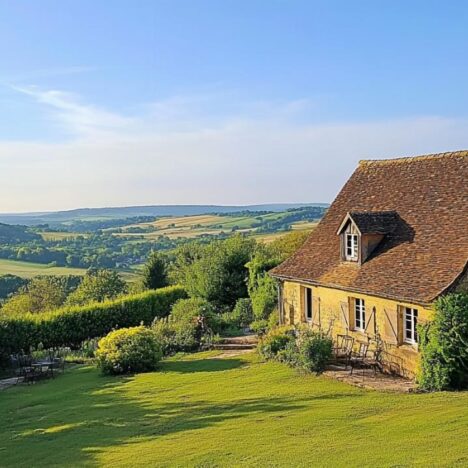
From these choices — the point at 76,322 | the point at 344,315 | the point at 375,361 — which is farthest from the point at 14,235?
the point at 375,361

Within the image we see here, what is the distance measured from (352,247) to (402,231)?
2.06m

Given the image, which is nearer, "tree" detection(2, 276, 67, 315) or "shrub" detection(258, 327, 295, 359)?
"shrub" detection(258, 327, 295, 359)

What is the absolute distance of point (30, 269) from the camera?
283ft

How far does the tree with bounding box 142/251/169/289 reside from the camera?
4950 cm

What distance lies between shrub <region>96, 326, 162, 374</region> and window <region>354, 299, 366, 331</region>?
8.02m

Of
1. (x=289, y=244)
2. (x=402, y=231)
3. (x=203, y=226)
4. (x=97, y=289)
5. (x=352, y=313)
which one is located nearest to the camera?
(x=402, y=231)

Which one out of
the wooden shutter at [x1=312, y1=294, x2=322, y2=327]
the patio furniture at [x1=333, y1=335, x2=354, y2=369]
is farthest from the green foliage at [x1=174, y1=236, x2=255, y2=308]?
the patio furniture at [x1=333, y1=335, x2=354, y2=369]

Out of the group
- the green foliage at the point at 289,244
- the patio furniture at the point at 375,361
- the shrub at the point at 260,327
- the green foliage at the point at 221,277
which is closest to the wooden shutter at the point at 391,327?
the patio furniture at the point at 375,361

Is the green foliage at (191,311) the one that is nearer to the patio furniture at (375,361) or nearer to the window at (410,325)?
the patio furniture at (375,361)

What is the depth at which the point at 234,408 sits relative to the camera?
1531cm

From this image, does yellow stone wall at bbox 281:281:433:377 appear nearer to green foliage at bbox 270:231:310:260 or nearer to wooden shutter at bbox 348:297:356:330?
wooden shutter at bbox 348:297:356:330

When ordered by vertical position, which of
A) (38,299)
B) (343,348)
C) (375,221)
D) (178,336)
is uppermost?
(375,221)

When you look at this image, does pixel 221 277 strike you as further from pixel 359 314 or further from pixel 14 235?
pixel 14 235

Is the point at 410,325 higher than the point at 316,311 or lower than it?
higher
